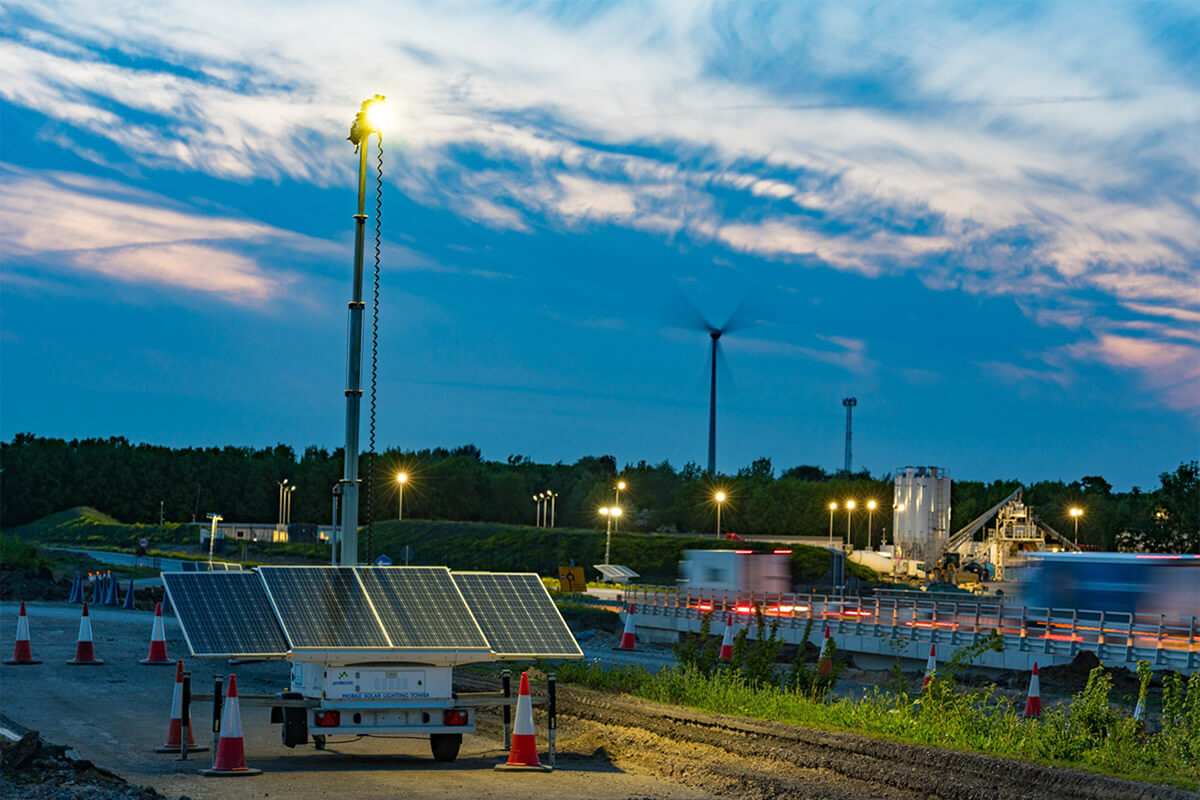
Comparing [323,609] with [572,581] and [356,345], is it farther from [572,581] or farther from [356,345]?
[572,581]

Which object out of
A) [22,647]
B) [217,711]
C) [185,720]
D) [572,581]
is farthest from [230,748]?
[572,581]

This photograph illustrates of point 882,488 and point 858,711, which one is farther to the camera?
point 882,488

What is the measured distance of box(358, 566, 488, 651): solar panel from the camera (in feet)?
40.9

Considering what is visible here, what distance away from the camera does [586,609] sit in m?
46.2

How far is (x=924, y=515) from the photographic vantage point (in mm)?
84812

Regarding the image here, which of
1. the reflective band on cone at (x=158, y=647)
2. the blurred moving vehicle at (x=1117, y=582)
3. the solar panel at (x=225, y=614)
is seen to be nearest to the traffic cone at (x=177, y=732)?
the solar panel at (x=225, y=614)

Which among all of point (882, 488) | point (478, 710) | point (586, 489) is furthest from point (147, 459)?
point (478, 710)

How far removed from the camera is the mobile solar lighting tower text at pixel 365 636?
1204 cm

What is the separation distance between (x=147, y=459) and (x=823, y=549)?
12148 cm

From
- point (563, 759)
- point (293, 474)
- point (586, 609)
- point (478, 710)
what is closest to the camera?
point (563, 759)

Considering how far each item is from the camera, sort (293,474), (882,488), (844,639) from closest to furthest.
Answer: (844,639)
(882,488)
(293,474)

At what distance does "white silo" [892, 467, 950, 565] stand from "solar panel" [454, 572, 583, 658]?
7359 cm

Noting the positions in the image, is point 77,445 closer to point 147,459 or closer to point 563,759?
point 147,459

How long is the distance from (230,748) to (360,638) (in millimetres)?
1604
